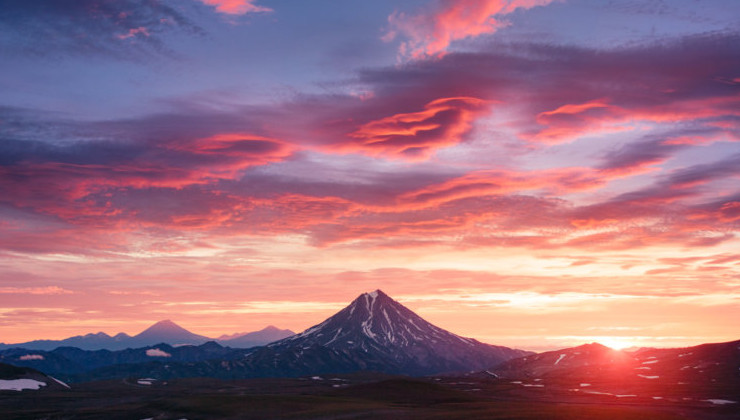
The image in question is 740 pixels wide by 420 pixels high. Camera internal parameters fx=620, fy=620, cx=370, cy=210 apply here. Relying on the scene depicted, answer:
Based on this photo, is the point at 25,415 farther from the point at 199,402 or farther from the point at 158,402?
the point at 199,402

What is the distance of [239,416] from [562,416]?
222ft

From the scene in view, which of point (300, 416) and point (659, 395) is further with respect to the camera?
point (659, 395)

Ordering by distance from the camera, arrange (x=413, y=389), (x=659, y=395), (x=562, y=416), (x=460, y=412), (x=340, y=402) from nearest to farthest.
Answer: (x=562, y=416), (x=460, y=412), (x=340, y=402), (x=659, y=395), (x=413, y=389)

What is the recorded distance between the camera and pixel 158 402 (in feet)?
570

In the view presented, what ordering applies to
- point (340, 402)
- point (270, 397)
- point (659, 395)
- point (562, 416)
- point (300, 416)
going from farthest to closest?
1. point (659, 395)
2. point (270, 397)
3. point (340, 402)
4. point (300, 416)
5. point (562, 416)

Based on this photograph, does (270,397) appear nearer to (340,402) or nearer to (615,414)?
(340,402)

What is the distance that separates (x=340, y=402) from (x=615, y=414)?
6553cm

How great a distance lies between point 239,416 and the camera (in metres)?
134

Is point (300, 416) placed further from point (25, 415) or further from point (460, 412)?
point (25, 415)

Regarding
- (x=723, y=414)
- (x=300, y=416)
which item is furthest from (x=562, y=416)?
(x=300, y=416)

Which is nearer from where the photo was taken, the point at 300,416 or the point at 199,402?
the point at 300,416

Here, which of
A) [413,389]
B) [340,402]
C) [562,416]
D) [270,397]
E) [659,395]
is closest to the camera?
[562,416]

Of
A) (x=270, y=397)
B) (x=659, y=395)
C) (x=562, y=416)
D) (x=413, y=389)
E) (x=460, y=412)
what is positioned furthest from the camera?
(x=413, y=389)

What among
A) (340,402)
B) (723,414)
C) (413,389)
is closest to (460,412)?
(340,402)
